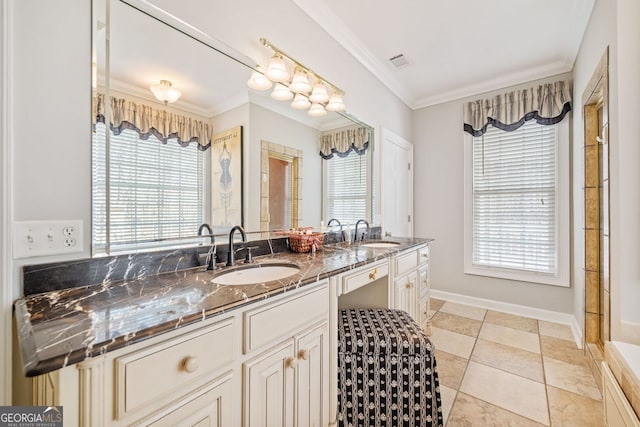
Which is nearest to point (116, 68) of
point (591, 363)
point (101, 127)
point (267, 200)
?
point (101, 127)

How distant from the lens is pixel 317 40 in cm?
210

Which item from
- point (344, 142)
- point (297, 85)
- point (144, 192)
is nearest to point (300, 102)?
point (297, 85)

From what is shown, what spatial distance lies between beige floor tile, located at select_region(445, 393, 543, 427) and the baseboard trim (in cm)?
131

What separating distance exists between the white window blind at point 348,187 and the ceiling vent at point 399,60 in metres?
0.94

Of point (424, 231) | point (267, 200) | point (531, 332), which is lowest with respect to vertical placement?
point (531, 332)

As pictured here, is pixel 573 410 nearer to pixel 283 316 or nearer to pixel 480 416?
pixel 480 416

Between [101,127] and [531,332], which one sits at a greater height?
[101,127]

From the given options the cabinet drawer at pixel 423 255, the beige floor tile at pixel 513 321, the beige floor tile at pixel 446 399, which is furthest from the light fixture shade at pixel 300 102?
the beige floor tile at pixel 513 321

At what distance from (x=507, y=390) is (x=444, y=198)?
7.28 feet

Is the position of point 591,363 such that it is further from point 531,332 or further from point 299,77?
point 299,77

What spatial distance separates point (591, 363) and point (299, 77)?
290 centimetres

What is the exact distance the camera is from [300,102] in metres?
1.95

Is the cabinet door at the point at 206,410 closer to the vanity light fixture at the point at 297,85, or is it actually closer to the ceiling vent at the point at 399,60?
the vanity light fixture at the point at 297,85

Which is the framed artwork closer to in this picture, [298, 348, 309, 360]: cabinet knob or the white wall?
[298, 348, 309, 360]: cabinet knob
